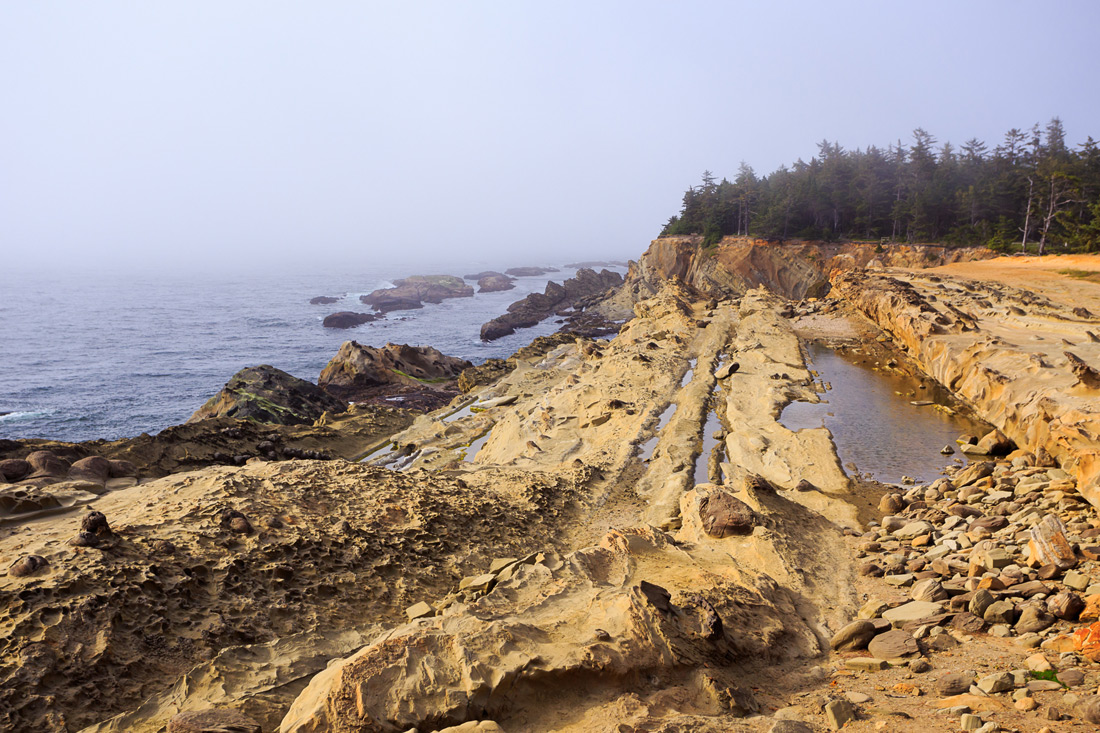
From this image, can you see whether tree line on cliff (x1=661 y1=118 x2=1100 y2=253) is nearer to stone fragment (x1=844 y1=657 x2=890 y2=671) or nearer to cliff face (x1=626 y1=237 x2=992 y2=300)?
cliff face (x1=626 y1=237 x2=992 y2=300)

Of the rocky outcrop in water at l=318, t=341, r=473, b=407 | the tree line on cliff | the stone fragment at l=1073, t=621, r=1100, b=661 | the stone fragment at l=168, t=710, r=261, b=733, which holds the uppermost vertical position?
the tree line on cliff

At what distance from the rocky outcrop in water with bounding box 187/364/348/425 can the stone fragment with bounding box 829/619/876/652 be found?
22.1 m

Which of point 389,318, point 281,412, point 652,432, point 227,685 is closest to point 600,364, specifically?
point 652,432

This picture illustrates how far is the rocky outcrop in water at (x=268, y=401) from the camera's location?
992 inches

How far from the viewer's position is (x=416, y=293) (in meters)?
96.9

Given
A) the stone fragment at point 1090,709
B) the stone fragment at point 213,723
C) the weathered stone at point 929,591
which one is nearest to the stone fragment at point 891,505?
the weathered stone at point 929,591

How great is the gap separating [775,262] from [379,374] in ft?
146

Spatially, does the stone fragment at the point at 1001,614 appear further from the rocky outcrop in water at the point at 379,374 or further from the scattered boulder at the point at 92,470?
the rocky outcrop in water at the point at 379,374

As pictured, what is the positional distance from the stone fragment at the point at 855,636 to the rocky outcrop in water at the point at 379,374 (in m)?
25.7

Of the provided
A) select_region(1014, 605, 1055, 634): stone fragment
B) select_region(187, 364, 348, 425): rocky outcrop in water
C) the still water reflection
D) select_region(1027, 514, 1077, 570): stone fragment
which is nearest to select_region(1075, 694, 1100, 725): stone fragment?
select_region(1014, 605, 1055, 634): stone fragment

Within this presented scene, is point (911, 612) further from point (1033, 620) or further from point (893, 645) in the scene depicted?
point (1033, 620)

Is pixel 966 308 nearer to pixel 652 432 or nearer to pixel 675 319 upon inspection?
pixel 675 319

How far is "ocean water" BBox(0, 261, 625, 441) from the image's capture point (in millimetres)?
33531

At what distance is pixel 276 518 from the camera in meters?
10.7
